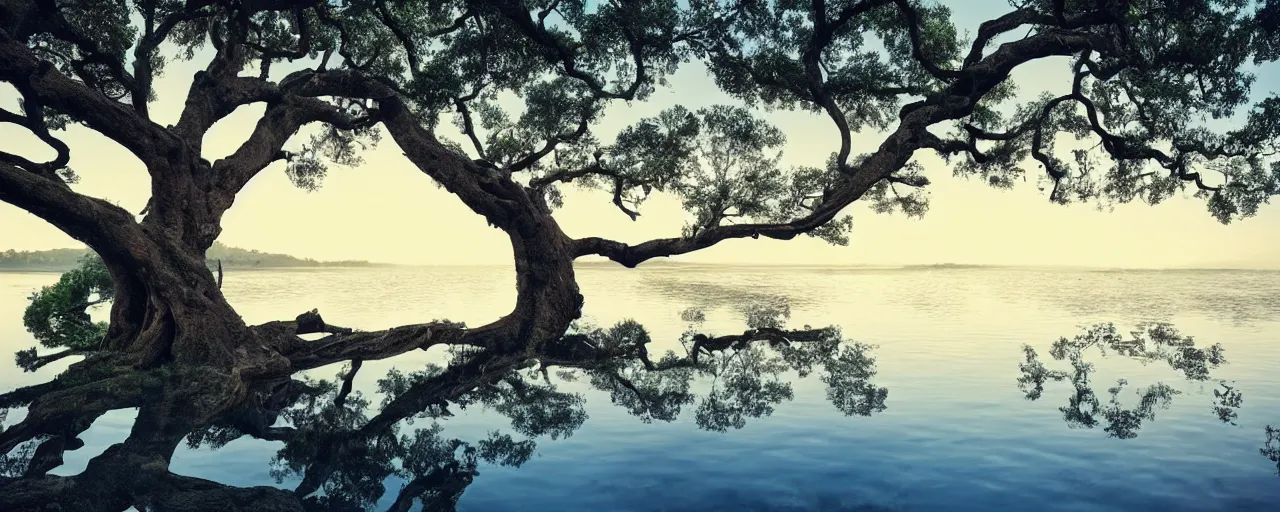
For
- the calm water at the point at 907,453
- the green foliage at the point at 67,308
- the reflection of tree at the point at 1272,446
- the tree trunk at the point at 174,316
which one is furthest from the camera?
the green foliage at the point at 67,308

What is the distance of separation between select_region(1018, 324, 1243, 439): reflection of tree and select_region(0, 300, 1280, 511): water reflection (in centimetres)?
5

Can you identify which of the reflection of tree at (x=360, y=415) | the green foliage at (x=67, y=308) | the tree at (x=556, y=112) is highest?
the tree at (x=556, y=112)

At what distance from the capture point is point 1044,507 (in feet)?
23.6

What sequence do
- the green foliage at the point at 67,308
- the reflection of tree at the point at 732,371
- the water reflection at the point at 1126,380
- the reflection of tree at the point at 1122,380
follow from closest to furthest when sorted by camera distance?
the water reflection at the point at 1126,380 < the reflection of tree at the point at 1122,380 < the reflection of tree at the point at 732,371 < the green foliage at the point at 67,308

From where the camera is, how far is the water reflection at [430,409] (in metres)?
7.95

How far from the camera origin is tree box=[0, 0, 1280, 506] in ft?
43.0

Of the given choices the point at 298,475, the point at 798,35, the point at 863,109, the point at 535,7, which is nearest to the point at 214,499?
the point at 298,475

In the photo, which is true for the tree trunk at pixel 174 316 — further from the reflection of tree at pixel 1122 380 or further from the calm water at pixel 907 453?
the reflection of tree at pixel 1122 380

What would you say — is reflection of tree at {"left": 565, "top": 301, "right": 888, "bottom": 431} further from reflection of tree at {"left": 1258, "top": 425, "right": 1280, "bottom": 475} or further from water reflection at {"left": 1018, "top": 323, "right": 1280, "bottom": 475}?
reflection of tree at {"left": 1258, "top": 425, "right": 1280, "bottom": 475}

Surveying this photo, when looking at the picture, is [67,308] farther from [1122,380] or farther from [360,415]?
[1122,380]

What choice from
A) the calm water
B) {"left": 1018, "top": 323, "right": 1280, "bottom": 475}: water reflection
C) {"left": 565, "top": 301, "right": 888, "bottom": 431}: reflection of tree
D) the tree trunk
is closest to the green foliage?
the calm water

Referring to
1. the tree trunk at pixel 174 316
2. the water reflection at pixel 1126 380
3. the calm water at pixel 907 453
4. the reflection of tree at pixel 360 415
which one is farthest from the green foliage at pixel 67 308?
the water reflection at pixel 1126 380

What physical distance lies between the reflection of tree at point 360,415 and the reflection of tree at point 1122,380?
2915mm

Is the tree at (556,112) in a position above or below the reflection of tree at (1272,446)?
above
